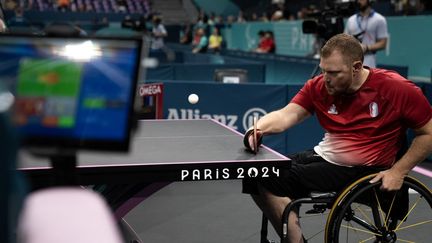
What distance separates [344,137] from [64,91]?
2059 millimetres

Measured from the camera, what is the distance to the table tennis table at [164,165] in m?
2.54

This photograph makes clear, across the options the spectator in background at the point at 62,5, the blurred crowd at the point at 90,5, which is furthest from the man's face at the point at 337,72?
the spectator in background at the point at 62,5

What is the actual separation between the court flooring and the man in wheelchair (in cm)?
114

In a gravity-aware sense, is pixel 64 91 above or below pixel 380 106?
above

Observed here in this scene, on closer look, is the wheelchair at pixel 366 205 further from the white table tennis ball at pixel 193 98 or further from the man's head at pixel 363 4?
the man's head at pixel 363 4

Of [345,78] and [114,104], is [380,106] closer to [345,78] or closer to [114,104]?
[345,78]

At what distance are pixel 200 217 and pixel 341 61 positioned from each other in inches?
80.9

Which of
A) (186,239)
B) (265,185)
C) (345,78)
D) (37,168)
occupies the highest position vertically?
(345,78)

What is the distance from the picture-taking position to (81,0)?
28516 millimetres

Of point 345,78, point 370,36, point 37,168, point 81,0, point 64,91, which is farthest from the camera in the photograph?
point 81,0

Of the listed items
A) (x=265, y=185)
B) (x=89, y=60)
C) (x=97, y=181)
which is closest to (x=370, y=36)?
(x=265, y=185)

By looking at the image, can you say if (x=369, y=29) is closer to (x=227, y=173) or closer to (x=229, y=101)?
(x=229, y=101)

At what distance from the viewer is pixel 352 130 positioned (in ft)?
10.2

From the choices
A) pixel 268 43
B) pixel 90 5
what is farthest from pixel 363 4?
pixel 90 5
